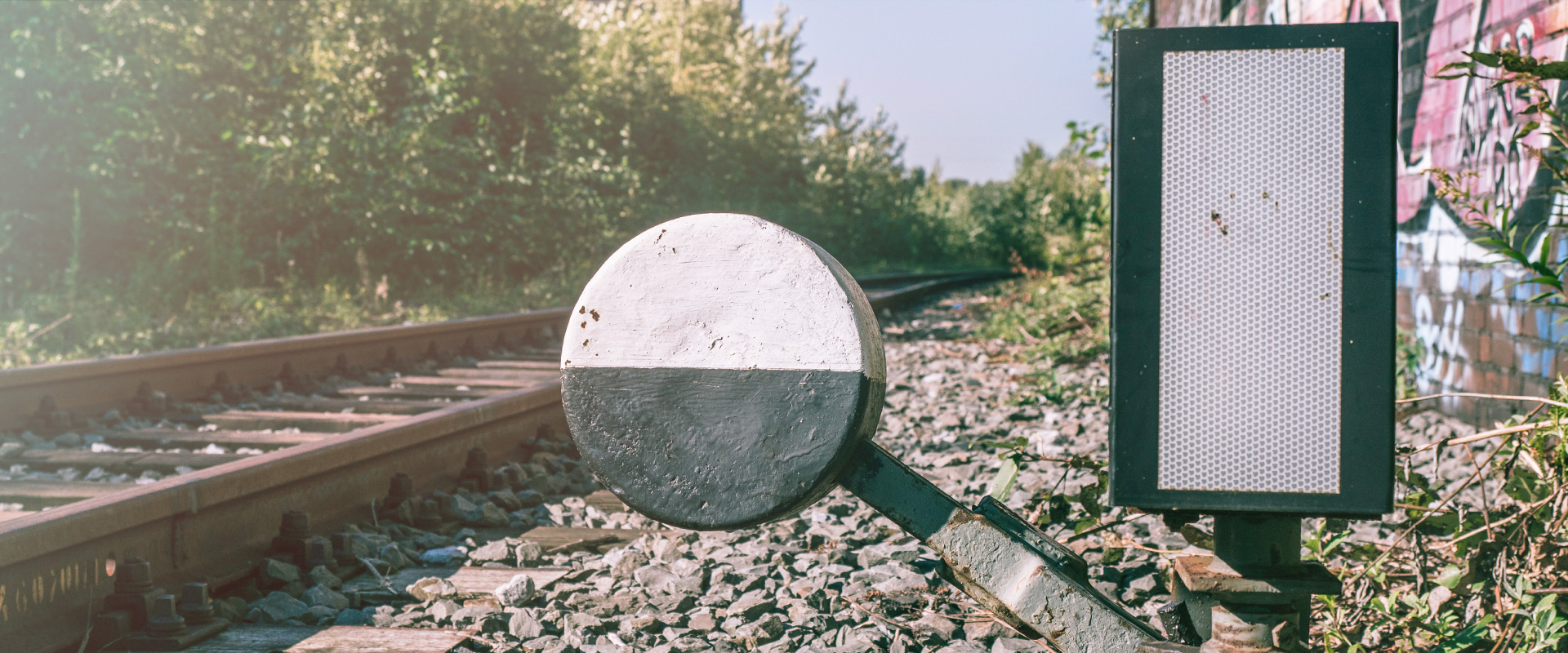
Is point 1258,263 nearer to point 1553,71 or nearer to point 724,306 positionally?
point 724,306

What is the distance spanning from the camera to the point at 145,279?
10766 mm

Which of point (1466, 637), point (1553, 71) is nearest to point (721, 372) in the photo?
point (1466, 637)

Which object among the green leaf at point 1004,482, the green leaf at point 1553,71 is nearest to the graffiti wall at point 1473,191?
the green leaf at point 1553,71

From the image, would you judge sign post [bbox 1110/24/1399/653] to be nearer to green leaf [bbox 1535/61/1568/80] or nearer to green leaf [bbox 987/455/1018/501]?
green leaf [bbox 987/455/1018/501]

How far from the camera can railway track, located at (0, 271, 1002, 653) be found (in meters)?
2.39

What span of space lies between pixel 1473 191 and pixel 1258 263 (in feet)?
13.5

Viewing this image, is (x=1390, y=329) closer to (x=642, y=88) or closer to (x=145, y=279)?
(x=145, y=279)

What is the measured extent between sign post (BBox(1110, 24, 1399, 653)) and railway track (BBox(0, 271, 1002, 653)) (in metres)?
2.02

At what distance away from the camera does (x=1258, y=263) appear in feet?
3.87

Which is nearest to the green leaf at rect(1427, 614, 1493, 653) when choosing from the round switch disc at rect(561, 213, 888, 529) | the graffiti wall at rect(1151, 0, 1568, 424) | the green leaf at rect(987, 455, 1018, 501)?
the green leaf at rect(987, 455, 1018, 501)

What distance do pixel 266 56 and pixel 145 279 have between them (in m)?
3.56

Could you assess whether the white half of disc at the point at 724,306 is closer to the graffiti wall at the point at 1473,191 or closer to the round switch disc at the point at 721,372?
the round switch disc at the point at 721,372

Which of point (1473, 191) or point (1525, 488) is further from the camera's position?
point (1473, 191)

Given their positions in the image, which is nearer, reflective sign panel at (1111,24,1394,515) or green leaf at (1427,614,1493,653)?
reflective sign panel at (1111,24,1394,515)
